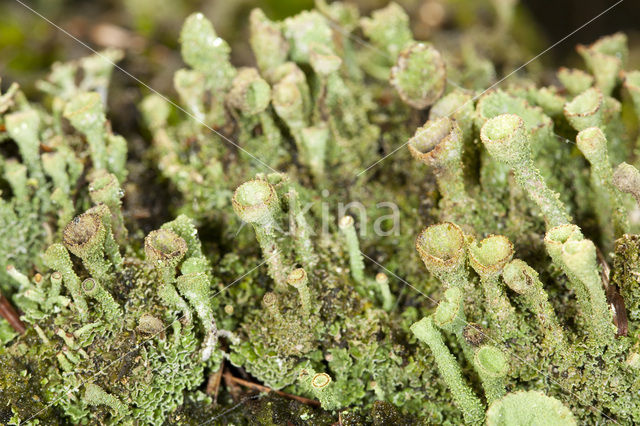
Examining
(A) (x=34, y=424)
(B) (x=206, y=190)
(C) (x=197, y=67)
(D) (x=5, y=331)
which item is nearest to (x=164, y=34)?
(C) (x=197, y=67)

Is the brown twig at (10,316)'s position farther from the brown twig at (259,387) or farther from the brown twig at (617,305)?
the brown twig at (617,305)

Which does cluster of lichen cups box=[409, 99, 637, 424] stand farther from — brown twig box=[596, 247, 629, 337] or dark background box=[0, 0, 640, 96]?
dark background box=[0, 0, 640, 96]

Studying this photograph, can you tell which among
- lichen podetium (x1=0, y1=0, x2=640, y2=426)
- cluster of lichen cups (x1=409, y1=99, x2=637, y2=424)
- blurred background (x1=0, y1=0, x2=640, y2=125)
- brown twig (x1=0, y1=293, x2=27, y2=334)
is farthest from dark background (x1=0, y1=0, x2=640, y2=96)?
cluster of lichen cups (x1=409, y1=99, x2=637, y2=424)

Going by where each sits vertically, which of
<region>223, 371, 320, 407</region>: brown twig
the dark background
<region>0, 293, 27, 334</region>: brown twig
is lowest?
<region>223, 371, 320, 407</region>: brown twig

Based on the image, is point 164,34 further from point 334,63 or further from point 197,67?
point 334,63

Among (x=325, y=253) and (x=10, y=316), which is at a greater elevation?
(x=325, y=253)

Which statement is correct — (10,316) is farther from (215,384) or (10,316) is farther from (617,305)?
(617,305)

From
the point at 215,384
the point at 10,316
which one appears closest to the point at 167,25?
the point at 10,316
